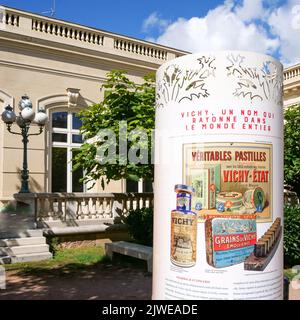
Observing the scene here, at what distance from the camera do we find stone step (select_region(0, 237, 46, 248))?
900cm

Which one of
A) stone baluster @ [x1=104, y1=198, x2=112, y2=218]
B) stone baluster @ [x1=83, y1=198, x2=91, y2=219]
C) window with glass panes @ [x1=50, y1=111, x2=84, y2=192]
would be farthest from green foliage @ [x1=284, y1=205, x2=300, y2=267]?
window with glass panes @ [x1=50, y1=111, x2=84, y2=192]

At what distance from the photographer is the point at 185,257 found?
3.72 meters

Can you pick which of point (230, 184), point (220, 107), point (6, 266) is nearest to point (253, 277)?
point (230, 184)

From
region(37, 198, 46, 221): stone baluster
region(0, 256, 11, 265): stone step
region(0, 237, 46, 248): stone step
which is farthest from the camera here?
region(37, 198, 46, 221): stone baluster

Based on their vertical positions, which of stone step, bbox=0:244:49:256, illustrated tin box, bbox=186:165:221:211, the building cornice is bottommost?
stone step, bbox=0:244:49:256

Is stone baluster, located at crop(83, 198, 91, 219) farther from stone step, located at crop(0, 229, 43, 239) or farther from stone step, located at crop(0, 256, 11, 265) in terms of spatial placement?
stone step, located at crop(0, 256, 11, 265)

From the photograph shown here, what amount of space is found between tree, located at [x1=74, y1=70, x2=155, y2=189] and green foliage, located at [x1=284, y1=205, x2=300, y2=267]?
3.49 metres

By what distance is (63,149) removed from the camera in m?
15.1

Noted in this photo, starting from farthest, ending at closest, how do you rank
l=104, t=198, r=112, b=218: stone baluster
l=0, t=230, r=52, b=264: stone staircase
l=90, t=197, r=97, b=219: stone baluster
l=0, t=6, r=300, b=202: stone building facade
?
1. l=0, t=6, r=300, b=202: stone building facade
2. l=104, t=198, r=112, b=218: stone baluster
3. l=90, t=197, r=97, b=219: stone baluster
4. l=0, t=230, r=52, b=264: stone staircase

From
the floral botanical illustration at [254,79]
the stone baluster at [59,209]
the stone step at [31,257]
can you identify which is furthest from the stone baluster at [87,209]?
the floral botanical illustration at [254,79]

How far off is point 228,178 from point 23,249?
6808mm

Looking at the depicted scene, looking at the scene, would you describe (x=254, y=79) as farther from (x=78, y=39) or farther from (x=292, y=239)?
(x=78, y=39)
